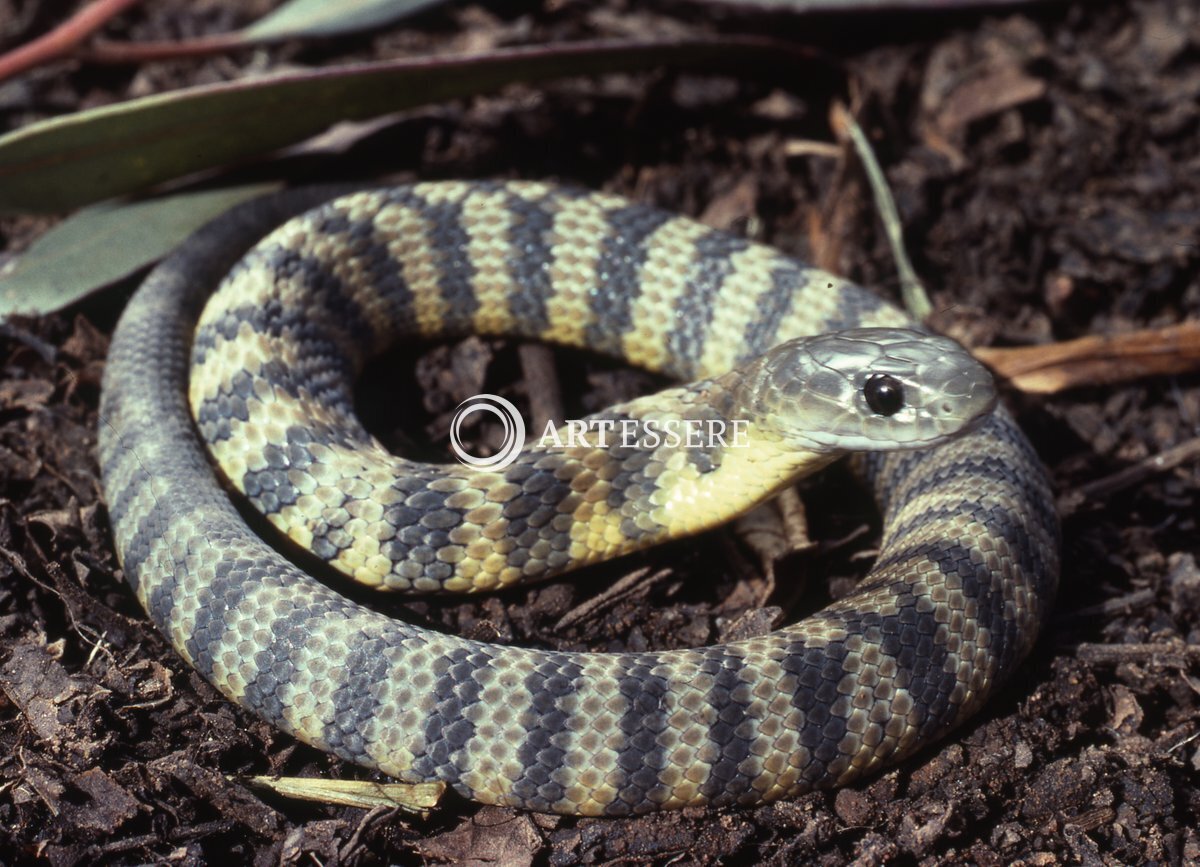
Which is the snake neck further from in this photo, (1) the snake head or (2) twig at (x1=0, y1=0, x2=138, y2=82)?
(2) twig at (x1=0, y1=0, x2=138, y2=82)

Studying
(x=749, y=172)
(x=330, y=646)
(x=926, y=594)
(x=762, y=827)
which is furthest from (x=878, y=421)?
(x=749, y=172)

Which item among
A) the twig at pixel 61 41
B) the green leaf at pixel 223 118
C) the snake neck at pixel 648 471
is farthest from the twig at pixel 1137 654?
the twig at pixel 61 41

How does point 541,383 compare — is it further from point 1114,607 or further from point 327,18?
point 327,18

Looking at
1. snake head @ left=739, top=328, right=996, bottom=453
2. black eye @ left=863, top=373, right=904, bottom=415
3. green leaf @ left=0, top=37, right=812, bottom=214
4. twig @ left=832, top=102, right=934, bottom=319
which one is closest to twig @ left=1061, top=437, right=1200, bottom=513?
twig @ left=832, top=102, right=934, bottom=319

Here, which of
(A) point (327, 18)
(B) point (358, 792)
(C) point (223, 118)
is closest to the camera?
(B) point (358, 792)

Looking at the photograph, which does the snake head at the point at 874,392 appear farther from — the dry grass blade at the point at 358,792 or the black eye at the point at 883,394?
the dry grass blade at the point at 358,792

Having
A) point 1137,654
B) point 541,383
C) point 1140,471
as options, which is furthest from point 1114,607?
point 541,383
